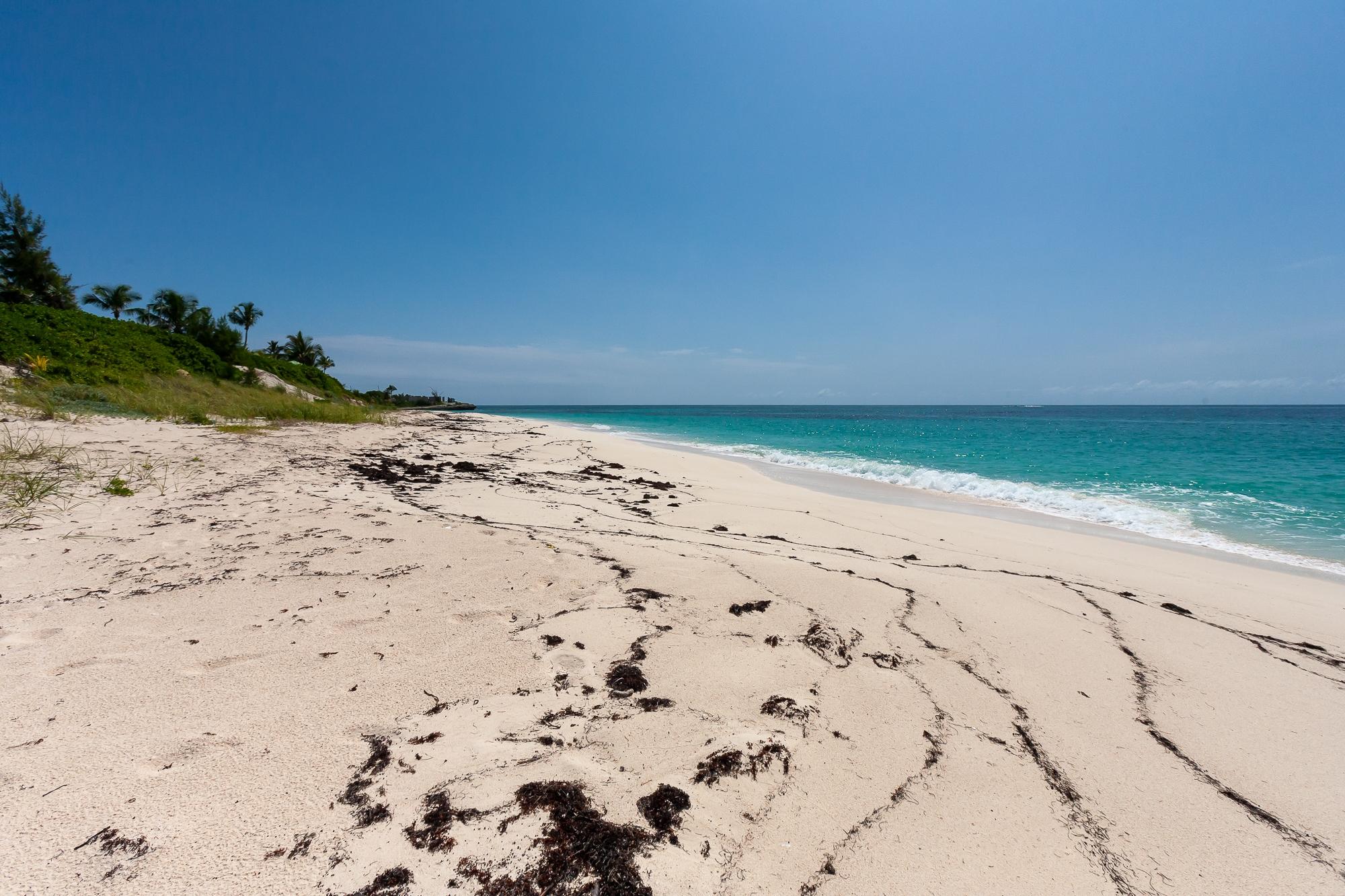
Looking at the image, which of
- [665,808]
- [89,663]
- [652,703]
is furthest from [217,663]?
[665,808]

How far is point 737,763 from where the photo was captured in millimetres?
1930

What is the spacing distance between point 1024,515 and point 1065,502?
184cm

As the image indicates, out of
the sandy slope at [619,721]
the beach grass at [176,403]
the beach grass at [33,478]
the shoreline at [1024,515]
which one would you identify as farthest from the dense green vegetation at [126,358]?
the shoreline at [1024,515]

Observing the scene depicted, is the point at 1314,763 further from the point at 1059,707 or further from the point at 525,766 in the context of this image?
the point at 525,766

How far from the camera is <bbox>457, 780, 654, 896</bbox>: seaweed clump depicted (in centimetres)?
139

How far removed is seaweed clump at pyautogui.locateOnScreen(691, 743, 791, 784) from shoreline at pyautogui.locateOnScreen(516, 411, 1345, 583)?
7.63 meters

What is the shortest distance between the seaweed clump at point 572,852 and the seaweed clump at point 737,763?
353 millimetres

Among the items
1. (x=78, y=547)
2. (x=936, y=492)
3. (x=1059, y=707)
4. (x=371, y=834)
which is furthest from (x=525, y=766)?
(x=936, y=492)

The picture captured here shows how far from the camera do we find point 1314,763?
230cm

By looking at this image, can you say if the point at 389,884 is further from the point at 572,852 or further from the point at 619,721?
the point at 619,721

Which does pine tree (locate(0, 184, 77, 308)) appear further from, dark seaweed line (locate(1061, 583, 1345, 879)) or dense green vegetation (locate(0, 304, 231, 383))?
dark seaweed line (locate(1061, 583, 1345, 879))

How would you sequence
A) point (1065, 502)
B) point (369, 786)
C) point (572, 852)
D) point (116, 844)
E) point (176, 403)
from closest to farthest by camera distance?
1. point (116, 844)
2. point (572, 852)
3. point (369, 786)
4. point (1065, 502)
5. point (176, 403)

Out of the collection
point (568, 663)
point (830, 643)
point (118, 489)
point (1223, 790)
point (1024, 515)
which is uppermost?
point (118, 489)

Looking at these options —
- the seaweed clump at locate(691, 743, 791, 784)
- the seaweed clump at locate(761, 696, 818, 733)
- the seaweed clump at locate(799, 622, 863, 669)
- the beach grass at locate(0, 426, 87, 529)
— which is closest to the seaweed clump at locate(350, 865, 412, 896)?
the seaweed clump at locate(691, 743, 791, 784)
